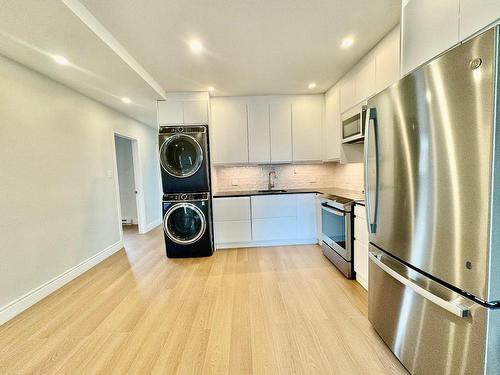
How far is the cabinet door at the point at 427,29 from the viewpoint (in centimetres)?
117

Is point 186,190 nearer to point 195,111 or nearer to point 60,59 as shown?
point 195,111

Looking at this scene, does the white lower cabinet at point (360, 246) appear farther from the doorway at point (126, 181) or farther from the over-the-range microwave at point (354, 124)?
the doorway at point (126, 181)

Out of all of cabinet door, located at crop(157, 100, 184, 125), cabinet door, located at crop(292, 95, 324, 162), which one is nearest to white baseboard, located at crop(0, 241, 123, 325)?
cabinet door, located at crop(157, 100, 184, 125)

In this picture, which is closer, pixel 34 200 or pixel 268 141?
pixel 34 200

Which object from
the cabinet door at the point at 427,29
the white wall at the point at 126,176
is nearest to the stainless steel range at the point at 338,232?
the cabinet door at the point at 427,29

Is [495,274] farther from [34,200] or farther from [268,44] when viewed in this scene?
[34,200]

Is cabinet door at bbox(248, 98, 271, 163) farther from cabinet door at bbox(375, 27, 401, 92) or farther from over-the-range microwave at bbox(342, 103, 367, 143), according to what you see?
cabinet door at bbox(375, 27, 401, 92)

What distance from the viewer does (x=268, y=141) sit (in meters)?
3.60

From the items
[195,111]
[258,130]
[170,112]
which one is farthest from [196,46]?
[258,130]

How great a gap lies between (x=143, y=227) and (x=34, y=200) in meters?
2.55

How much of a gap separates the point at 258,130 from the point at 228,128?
492mm

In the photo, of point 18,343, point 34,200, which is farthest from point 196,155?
point 18,343

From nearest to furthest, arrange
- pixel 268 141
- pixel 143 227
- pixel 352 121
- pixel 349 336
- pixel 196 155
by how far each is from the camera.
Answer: pixel 349 336 < pixel 352 121 < pixel 196 155 < pixel 268 141 < pixel 143 227

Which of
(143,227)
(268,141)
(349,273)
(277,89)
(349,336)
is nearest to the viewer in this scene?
(349,336)
